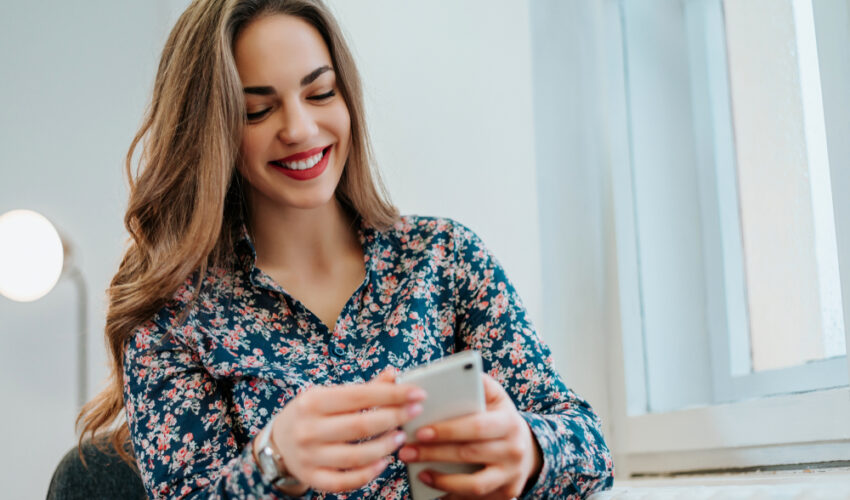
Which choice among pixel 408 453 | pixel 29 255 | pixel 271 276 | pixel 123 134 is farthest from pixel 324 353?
pixel 123 134

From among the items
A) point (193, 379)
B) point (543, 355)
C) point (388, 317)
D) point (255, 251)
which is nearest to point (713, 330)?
point (543, 355)

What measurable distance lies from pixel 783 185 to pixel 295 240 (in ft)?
2.66

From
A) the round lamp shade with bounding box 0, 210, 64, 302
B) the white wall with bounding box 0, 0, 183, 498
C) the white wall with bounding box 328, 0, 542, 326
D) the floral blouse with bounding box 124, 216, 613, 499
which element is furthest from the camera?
the white wall with bounding box 0, 0, 183, 498

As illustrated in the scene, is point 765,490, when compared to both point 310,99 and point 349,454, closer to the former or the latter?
point 349,454

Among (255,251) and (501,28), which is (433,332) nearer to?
(255,251)

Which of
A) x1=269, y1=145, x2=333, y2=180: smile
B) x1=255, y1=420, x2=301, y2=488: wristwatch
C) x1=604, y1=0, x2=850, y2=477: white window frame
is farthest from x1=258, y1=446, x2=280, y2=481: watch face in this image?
x1=604, y1=0, x2=850, y2=477: white window frame

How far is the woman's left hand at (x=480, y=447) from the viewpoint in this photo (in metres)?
0.81

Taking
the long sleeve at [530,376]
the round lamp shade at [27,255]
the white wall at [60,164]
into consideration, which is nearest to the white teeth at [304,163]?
the long sleeve at [530,376]

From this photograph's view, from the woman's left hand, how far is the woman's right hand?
0.03 m

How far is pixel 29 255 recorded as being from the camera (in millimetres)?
1647

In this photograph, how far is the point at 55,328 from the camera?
2076 mm

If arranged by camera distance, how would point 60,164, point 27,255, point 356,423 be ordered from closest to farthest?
point 356,423 < point 27,255 < point 60,164

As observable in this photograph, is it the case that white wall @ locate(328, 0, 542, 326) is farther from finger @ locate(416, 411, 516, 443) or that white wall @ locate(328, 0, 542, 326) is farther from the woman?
finger @ locate(416, 411, 516, 443)

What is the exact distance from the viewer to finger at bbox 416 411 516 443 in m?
0.80
